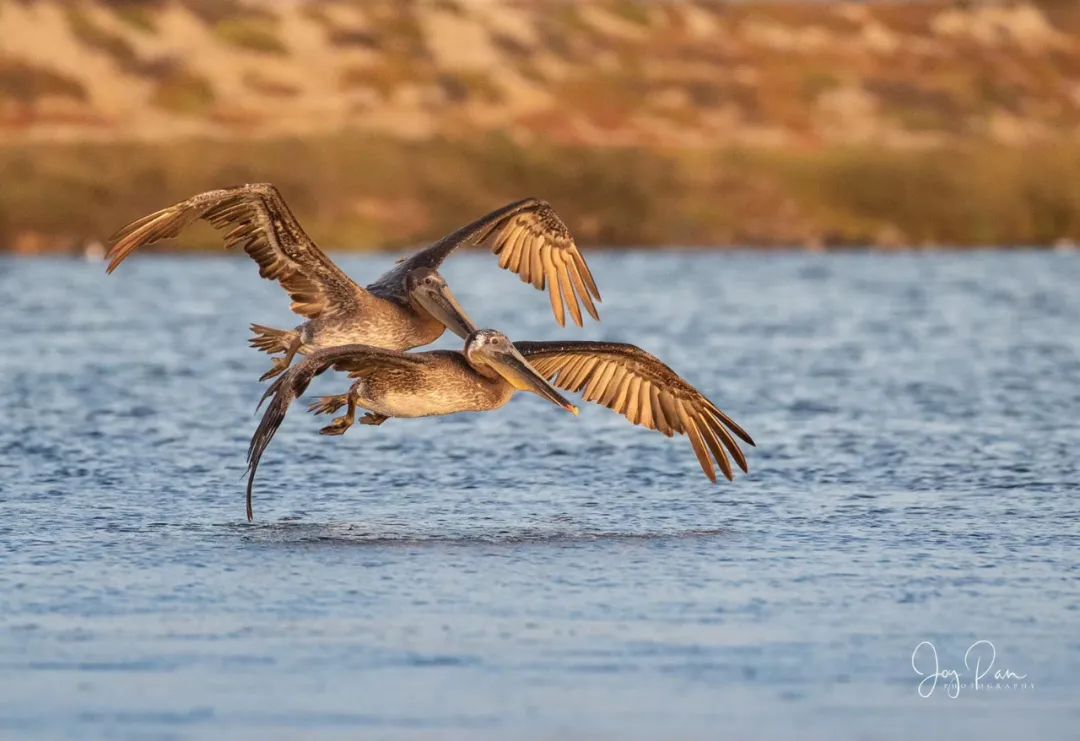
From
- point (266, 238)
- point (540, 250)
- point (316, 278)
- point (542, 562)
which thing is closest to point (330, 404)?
point (316, 278)

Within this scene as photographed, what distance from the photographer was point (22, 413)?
16922 mm

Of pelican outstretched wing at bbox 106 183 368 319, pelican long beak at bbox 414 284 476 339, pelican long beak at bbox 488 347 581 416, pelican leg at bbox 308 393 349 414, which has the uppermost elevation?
pelican outstretched wing at bbox 106 183 368 319

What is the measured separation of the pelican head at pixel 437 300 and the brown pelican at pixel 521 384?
365 mm

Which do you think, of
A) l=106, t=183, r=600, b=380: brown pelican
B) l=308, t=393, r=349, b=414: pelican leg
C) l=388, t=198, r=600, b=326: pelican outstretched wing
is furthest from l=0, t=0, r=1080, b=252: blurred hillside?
l=308, t=393, r=349, b=414: pelican leg

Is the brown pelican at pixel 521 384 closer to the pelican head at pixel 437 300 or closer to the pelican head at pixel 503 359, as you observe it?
the pelican head at pixel 503 359

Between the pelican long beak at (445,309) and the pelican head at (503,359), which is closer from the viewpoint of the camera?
the pelican head at (503,359)

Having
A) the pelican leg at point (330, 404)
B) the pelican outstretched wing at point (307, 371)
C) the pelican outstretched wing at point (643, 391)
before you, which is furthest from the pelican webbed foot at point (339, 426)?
the pelican outstretched wing at point (643, 391)

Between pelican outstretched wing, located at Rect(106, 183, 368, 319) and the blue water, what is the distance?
1258mm

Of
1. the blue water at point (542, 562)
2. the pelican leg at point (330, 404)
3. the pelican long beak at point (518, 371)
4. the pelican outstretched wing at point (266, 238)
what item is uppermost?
the pelican outstretched wing at point (266, 238)

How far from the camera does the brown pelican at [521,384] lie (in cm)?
1185

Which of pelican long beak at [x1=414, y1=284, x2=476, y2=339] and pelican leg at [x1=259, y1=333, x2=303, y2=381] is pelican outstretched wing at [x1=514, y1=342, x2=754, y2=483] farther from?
pelican leg at [x1=259, y1=333, x2=303, y2=381]

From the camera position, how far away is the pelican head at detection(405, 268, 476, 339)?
41.1ft

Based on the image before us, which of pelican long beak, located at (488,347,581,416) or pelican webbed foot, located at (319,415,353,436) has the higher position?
pelican long beak, located at (488,347,581,416)

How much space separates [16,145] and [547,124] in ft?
39.6
